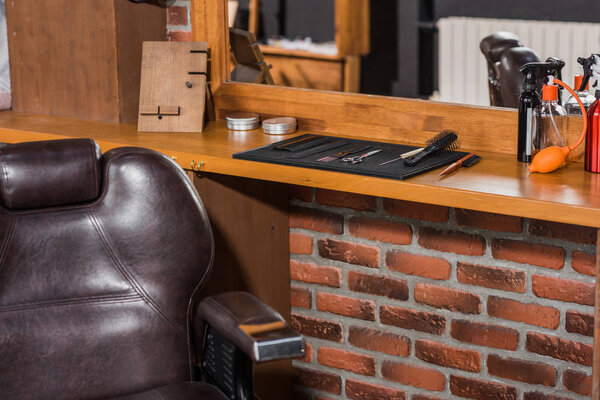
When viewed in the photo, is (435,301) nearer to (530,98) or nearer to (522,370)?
(522,370)

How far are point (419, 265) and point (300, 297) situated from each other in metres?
0.48

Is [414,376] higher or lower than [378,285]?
lower

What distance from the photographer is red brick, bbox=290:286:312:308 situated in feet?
9.47

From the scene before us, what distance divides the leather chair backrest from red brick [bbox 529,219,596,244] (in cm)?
95

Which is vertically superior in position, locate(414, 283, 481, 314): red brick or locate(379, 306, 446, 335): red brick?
locate(414, 283, 481, 314): red brick

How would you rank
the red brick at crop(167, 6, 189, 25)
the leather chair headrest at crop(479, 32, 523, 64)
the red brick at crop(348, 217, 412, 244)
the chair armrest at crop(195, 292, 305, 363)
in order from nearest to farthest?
1. the chair armrest at crop(195, 292, 305, 363)
2. the leather chair headrest at crop(479, 32, 523, 64)
3. the red brick at crop(348, 217, 412, 244)
4. the red brick at crop(167, 6, 189, 25)

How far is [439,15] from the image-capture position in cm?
238

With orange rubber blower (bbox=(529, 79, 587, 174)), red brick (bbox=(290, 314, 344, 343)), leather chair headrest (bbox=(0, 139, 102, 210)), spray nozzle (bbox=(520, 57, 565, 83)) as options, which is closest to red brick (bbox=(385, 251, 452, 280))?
red brick (bbox=(290, 314, 344, 343))

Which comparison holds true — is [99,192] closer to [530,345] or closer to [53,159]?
[53,159]

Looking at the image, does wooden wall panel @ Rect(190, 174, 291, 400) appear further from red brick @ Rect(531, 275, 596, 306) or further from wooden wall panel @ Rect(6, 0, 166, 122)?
red brick @ Rect(531, 275, 596, 306)

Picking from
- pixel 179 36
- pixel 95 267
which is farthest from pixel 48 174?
pixel 179 36

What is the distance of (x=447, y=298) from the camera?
2598 mm

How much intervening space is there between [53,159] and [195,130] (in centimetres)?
73

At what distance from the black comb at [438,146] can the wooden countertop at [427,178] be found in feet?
0.21
